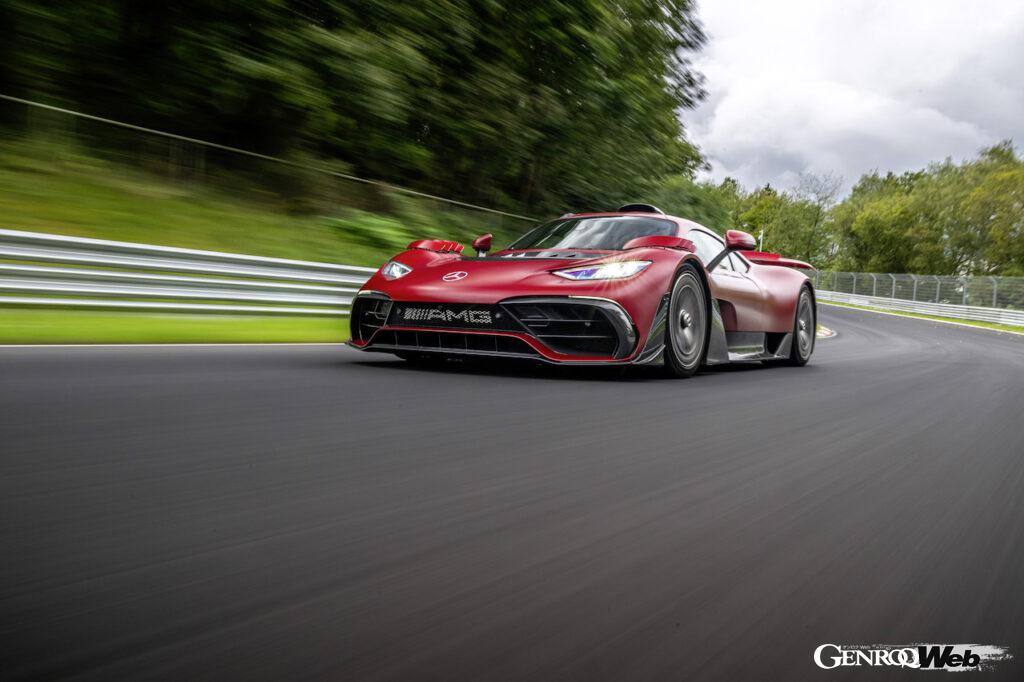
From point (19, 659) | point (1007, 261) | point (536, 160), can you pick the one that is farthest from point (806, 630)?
point (1007, 261)

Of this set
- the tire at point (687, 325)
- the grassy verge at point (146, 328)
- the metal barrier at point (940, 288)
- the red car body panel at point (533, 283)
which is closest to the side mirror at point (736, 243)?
the red car body panel at point (533, 283)

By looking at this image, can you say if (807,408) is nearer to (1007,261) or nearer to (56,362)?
(56,362)

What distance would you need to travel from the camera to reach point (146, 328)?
7.26 meters

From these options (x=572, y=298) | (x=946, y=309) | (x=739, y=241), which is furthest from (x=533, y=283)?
(x=946, y=309)

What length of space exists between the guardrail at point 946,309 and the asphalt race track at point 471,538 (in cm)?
3708

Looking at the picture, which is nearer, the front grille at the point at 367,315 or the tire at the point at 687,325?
the front grille at the point at 367,315

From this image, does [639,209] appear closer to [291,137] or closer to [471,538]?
[471,538]

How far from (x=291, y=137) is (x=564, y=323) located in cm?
807

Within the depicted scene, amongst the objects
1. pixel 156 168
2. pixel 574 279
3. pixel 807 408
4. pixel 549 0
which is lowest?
pixel 807 408

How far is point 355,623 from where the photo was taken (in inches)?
58.9

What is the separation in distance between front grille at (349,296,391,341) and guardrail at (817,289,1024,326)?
3599 cm

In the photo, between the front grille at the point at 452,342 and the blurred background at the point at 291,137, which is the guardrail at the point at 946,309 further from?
the front grille at the point at 452,342

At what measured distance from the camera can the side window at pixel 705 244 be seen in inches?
259

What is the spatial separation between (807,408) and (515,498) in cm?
287
